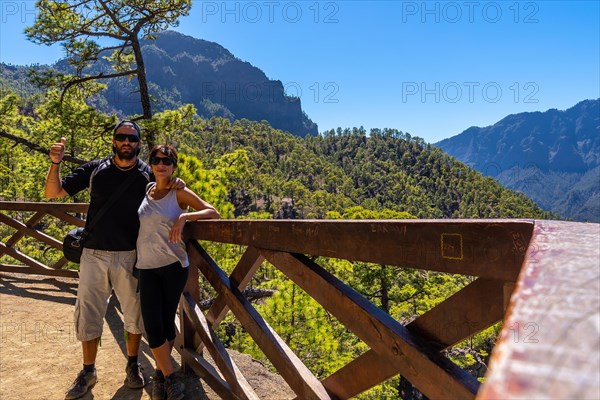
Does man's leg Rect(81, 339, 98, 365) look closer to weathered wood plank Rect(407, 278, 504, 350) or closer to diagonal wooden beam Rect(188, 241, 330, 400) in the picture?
diagonal wooden beam Rect(188, 241, 330, 400)

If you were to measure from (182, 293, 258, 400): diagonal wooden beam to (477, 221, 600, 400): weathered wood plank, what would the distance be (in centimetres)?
194

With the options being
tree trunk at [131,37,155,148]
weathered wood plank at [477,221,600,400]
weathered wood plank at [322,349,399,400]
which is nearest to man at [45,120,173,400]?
weathered wood plank at [322,349,399,400]

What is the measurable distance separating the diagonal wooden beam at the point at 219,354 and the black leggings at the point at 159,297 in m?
0.22

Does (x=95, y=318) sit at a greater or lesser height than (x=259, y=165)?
lesser

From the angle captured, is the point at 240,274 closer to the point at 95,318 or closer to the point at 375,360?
the point at 375,360

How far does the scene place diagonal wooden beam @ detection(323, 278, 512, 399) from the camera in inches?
40.2

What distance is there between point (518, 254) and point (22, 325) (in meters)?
5.01

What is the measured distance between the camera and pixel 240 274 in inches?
84.4

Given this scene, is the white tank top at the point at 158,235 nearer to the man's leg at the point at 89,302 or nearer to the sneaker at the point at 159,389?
the man's leg at the point at 89,302

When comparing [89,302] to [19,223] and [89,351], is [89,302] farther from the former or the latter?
[19,223]

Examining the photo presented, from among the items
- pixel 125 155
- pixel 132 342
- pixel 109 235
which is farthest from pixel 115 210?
pixel 132 342

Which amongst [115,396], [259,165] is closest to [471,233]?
[115,396]

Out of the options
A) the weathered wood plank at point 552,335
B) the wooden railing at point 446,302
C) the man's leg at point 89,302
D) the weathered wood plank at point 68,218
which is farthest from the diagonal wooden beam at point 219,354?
the weathered wood plank at point 68,218

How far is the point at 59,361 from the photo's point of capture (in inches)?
134
